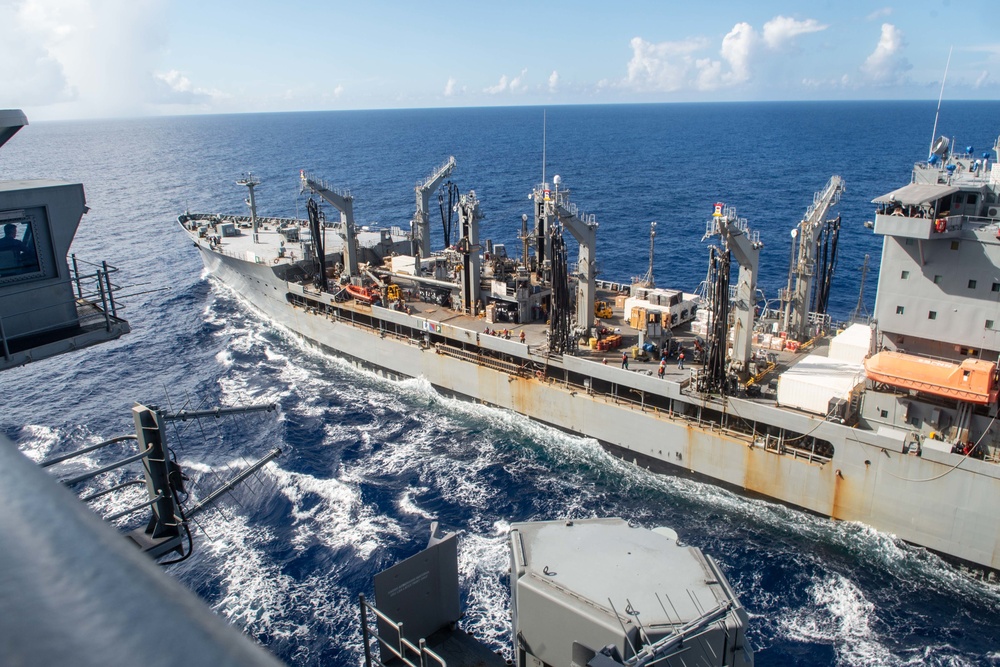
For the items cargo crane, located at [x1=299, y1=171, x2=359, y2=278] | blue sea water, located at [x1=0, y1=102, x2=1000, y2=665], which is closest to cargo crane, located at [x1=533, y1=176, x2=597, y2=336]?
blue sea water, located at [x1=0, y1=102, x2=1000, y2=665]

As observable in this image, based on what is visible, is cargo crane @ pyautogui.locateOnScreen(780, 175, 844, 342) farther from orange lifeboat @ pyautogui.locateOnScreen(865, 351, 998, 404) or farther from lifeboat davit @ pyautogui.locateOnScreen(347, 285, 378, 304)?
lifeboat davit @ pyautogui.locateOnScreen(347, 285, 378, 304)

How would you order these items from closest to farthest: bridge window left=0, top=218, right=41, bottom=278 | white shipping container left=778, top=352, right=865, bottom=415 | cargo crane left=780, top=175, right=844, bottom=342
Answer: bridge window left=0, top=218, right=41, bottom=278, white shipping container left=778, top=352, right=865, bottom=415, cargo crane left=780, top=175, right=844, bottom=342

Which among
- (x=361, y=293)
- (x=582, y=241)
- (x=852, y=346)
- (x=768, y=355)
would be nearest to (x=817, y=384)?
(x=852, y=346)

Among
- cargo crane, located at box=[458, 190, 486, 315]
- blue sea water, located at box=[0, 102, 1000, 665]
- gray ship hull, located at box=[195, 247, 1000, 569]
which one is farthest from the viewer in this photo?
cargo crane, located at box=[458, 190, 486, 315]

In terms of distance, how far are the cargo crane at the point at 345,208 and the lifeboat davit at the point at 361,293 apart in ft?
8.44

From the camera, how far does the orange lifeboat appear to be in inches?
1079

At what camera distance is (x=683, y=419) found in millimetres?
35312

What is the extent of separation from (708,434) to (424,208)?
99.2 feet

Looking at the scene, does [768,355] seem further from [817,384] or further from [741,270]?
[817,384]

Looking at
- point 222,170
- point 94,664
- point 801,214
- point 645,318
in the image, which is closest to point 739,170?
point 801,214

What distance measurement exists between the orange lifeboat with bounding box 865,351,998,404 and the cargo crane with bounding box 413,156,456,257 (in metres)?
34.4

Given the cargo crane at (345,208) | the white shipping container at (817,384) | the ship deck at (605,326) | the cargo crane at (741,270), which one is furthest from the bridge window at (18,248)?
the cargo crane at (345,208)

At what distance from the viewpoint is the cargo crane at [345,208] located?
167 feet

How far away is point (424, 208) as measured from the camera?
55594 millimetres
